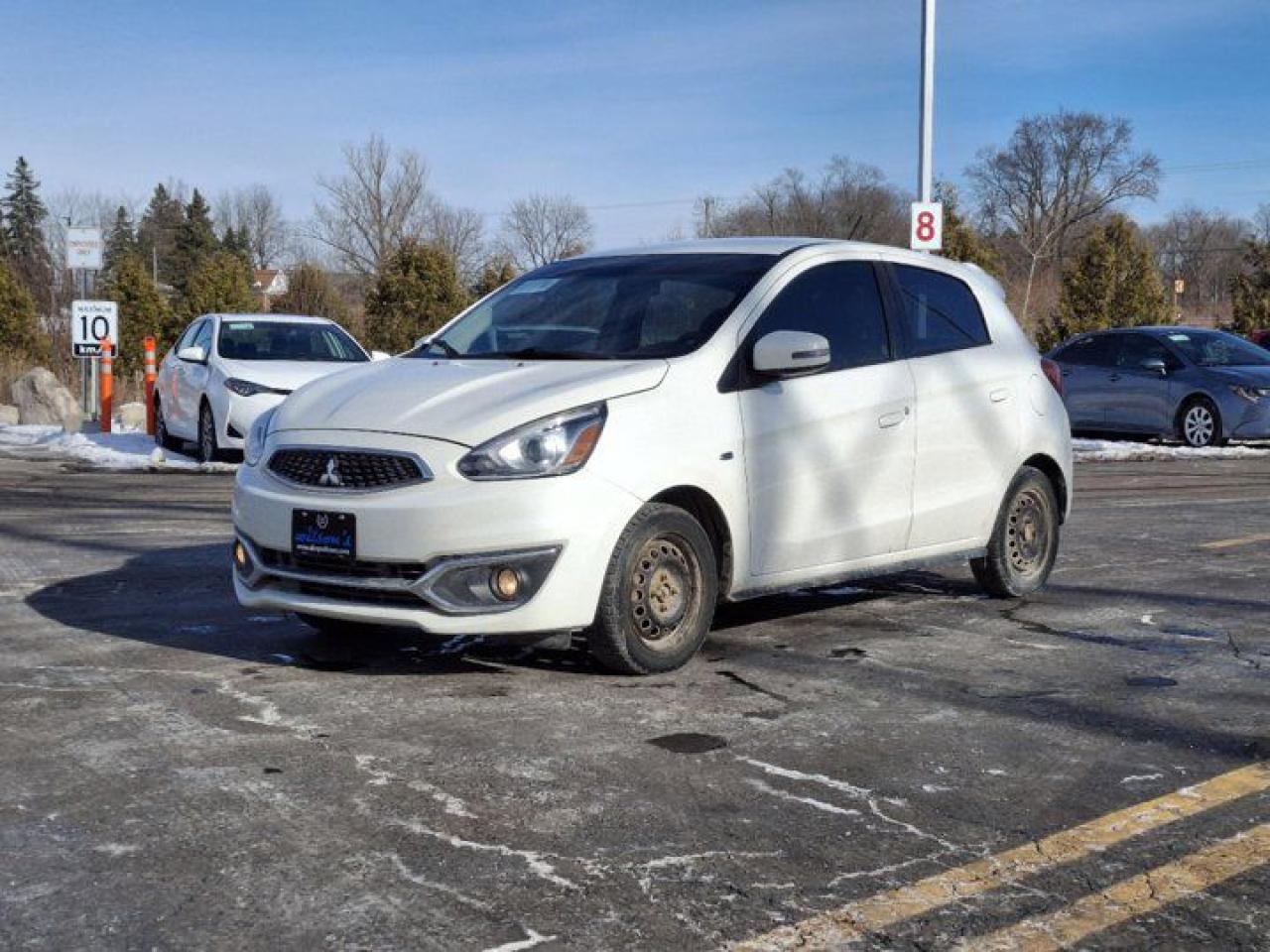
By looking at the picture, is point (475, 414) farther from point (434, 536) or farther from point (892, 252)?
point (892, 252)

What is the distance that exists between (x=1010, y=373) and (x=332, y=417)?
3.46 meters

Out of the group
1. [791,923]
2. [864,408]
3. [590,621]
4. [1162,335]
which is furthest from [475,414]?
[1162,335]

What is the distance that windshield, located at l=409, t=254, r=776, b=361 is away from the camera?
6148 mm

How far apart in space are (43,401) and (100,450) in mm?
6818

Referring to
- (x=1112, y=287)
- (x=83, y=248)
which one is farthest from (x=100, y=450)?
(x=1112, y=287)

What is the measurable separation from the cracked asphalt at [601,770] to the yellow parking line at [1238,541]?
201 cm

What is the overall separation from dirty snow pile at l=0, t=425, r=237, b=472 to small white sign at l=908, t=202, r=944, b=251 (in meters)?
9.08

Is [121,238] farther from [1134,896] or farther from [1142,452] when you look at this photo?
[1134,896]

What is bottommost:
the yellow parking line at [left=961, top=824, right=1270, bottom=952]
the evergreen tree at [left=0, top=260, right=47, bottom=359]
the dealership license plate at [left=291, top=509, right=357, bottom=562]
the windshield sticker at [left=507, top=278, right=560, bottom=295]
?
the yellow parking line at [left=961, top=824, right=1270, bottom=952]

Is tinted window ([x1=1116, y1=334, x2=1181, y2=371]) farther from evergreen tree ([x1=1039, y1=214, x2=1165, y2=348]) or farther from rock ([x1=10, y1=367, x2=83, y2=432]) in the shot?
evergreen tree ([x1=1039, y1=214, x2=1165, y2=348])

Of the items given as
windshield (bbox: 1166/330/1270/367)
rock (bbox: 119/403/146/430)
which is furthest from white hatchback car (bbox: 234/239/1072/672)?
rock (bbox: 119/403/146/430)

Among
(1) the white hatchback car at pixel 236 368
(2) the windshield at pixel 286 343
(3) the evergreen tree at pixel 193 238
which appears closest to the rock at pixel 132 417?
(1) the white hatchback car at pixel 236 368

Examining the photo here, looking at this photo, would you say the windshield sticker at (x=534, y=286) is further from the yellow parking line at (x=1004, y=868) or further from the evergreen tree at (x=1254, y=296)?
the evergreen tree at (x=1254, y=296)

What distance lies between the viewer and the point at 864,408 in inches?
255
